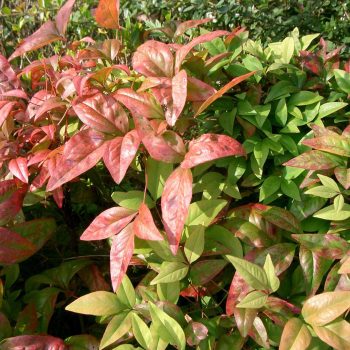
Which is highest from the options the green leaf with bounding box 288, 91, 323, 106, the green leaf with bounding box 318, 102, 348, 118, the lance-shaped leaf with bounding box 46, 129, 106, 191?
the lance-shaped leaf with bounding box 46, 129, 106, 191

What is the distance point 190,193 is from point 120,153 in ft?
0.64

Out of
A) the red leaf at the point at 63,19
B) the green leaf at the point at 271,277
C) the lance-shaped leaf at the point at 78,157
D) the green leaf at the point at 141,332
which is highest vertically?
the red leaf at the point at 63,19

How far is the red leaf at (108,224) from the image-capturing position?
1271mm

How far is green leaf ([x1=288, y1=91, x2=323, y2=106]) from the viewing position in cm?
148

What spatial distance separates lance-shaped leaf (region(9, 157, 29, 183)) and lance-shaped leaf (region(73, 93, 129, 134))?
21 cm

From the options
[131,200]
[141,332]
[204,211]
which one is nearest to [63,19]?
[131,200]

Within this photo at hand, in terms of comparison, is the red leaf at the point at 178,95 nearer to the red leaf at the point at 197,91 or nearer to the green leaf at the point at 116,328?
the red leaf at the point at 197,91

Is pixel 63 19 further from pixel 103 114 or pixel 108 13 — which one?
pixel 103 114

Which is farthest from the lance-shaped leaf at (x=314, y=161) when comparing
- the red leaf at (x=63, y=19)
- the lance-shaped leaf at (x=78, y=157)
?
the red leaf at (x=63, y=19)

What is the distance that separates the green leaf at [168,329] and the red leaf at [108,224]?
22 centimetres

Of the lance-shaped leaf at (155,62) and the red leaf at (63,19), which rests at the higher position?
the red leaf at (63,19)

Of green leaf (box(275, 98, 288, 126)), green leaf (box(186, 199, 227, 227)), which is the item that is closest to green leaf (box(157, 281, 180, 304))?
green leaf (box(186, 199, 227, 227))

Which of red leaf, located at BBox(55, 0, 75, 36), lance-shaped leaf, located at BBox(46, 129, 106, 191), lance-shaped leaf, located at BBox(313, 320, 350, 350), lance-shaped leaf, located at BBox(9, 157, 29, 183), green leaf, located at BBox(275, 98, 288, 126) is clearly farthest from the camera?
red leaf, located at BBox(55, 0, 75, 36)

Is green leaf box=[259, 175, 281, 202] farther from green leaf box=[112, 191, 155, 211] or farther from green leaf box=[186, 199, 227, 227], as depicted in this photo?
green leaf box=[112, 191, 155, 211]
